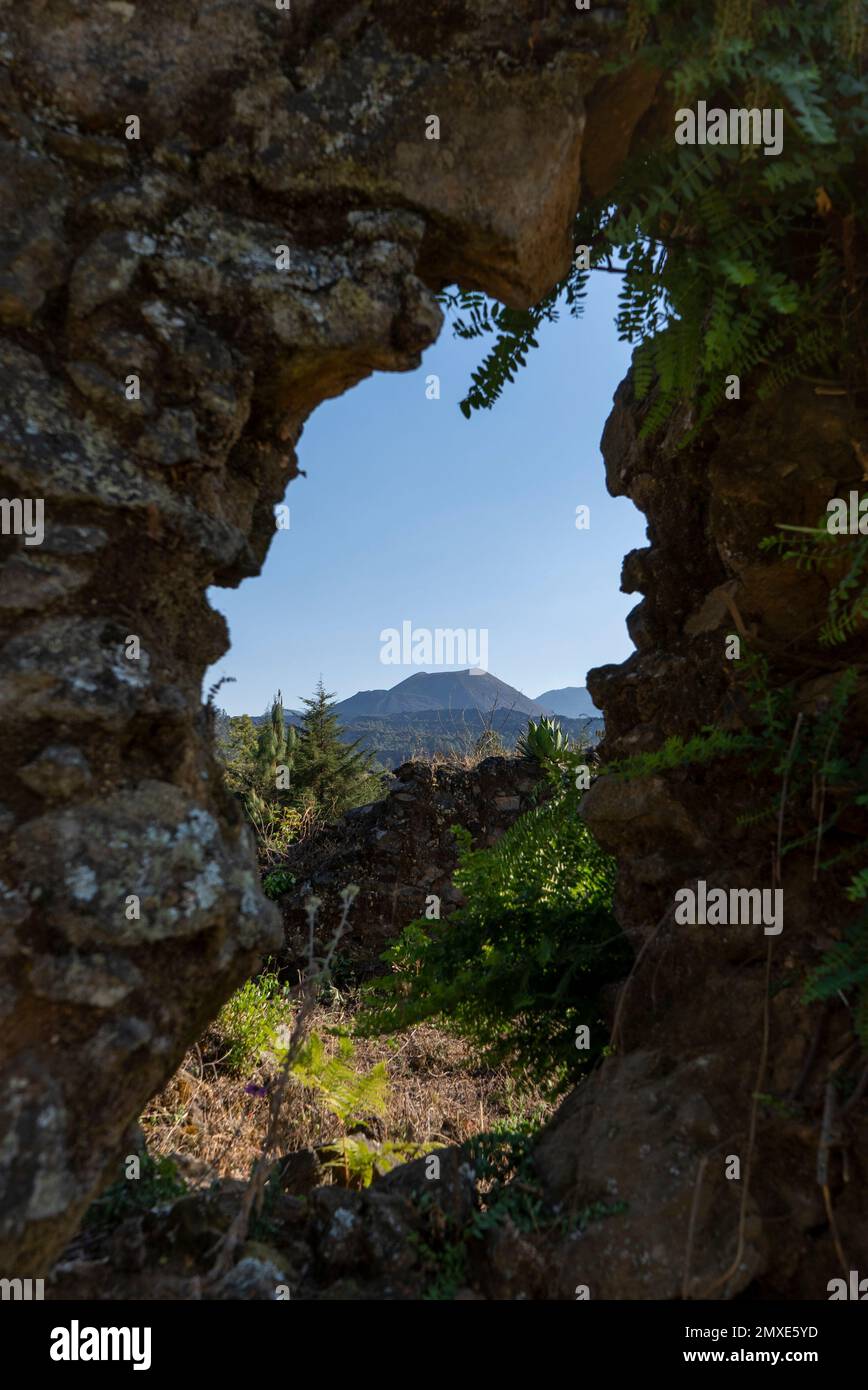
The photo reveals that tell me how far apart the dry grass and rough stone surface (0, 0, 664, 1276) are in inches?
70.5

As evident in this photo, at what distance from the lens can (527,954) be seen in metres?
2.90

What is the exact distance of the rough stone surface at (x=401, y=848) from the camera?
9.57 meters

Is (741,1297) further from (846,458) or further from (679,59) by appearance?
(679,59)

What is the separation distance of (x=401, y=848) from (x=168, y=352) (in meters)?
8.62

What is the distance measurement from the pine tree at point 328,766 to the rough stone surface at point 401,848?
508cm

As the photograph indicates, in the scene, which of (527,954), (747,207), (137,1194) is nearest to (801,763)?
(527,954)

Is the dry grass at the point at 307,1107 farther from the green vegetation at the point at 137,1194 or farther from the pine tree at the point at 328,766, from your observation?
the pine tree at the point at 328,766

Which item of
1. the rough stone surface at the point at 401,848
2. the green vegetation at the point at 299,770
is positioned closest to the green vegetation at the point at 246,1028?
the rough stone surface at the point at 401,848

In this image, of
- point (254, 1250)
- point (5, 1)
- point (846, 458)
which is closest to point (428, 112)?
point (5, 1)

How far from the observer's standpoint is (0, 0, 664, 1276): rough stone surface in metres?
1.53

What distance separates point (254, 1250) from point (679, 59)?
9.74ft

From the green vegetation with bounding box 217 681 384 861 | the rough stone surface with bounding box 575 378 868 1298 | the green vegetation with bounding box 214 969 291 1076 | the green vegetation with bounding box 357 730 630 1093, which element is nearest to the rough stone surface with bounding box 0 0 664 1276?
the rough stone surface with bounding box 575 378 868 1298

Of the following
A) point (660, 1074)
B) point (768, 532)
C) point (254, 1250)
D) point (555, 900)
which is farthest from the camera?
point (555, 900)

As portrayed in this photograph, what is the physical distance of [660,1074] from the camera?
7.19 ft
